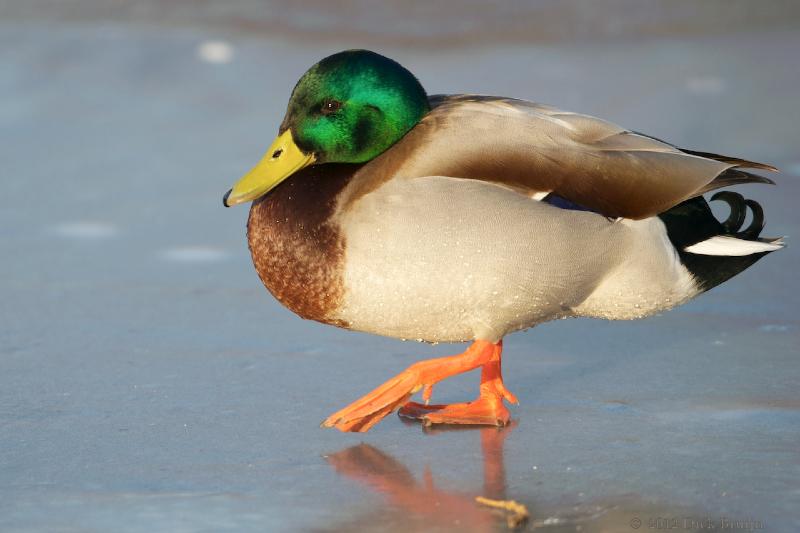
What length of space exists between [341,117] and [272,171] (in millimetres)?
230

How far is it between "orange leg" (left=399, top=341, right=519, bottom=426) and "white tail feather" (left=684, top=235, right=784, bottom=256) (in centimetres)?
62

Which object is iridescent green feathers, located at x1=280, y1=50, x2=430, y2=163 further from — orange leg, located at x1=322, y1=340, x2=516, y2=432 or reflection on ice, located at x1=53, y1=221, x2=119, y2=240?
reflection on ice, located at x1=53, y1=221, x2=119, y2=240

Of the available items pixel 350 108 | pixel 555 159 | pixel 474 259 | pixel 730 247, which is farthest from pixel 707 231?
pixel 350 108

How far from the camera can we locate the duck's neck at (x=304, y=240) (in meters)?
3.33

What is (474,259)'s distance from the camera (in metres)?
3.30

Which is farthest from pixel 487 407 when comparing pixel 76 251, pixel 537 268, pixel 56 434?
pixel 76 251

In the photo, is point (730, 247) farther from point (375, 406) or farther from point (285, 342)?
point (285, 342)

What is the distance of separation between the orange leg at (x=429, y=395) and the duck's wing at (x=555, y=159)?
0.49 m

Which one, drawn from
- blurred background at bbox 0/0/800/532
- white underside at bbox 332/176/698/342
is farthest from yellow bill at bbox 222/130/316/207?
blurred background at bbox 0/0/800/532

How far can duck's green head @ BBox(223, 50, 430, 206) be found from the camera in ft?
11.4

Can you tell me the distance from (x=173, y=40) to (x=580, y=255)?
5293 millimetres

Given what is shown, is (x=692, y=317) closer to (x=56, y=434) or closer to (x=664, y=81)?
(x=56, y=434)

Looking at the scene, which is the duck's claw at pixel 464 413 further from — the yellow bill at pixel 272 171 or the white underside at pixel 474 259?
the yellow bill at pixel 272 171

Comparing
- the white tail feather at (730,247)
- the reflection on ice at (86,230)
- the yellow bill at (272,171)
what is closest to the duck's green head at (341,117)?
the yellow bill at (272,171)
